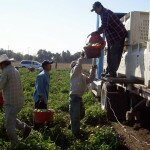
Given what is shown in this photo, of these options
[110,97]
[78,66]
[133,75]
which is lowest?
[110,97]

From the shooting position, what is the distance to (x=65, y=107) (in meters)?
13.8

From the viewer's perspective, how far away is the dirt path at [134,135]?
828 centimetres

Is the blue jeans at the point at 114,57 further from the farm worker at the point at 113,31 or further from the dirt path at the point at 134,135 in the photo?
the dirt path at the point at 134,135

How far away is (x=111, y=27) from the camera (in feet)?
31.6

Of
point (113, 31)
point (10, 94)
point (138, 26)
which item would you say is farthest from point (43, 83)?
point (138, 26)

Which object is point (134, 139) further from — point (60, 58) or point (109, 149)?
point (60, 58)

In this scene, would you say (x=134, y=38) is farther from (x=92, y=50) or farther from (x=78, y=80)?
(x=78, y=80)

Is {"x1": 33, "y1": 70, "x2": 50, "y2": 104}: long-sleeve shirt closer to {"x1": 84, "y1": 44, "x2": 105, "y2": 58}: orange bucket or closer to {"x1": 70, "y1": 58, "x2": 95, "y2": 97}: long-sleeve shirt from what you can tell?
{"x1": 70, "y1": 58, "x2": 95, "y2": 97}: long-sleeve shirt

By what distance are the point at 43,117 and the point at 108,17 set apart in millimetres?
2956

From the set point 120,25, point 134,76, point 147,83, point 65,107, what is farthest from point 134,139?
point 65,107

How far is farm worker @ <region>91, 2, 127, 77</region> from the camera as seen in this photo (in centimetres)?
954

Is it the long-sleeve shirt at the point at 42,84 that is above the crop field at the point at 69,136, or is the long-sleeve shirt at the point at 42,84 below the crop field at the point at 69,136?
above

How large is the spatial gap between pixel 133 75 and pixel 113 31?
1.47m

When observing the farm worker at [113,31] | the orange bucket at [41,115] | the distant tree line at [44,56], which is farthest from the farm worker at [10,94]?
the distant tree line at [44,56]
